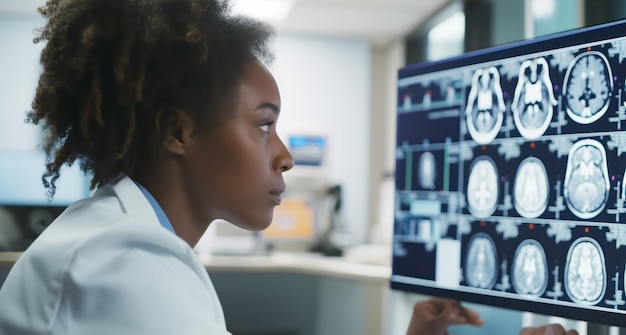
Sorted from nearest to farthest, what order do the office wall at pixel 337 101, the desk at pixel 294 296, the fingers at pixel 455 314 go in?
the fingers at pixel 455 314, the desk at pixel 294 296, the office wall at pixel 337 101

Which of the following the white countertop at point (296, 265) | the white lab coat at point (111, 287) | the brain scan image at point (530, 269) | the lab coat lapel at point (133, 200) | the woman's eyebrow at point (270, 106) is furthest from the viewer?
the white countertop at point (296, 265)

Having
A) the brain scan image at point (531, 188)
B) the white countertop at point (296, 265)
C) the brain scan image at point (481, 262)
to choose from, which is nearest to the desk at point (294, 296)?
the white countertop at point (296, 265)

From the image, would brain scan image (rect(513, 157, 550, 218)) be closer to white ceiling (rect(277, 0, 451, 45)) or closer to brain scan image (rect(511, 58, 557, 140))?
brain scan image (rect(511, 58, 557, 140))

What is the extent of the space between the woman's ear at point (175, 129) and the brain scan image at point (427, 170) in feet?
1.78

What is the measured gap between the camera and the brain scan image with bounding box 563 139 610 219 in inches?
39.3

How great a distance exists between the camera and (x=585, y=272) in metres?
1.02

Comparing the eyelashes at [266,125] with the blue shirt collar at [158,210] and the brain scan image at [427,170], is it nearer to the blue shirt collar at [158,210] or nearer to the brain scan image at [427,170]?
the blue shirt collar at [158,210]

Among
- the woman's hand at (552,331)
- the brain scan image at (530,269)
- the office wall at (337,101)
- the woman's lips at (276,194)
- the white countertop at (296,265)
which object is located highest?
the office wall at (337,101)

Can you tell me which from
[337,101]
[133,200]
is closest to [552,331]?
[133,200]

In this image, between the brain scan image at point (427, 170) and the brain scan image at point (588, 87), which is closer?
the brain scan image at point (588, 87)

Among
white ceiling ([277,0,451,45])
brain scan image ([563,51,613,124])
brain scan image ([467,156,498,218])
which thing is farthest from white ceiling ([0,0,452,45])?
brain scan image ([563,51,613,124])

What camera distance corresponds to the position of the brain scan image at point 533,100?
1.09 m

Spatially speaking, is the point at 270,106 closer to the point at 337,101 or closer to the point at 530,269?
the point at 530,269

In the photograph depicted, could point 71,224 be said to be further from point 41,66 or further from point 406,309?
point 406,309
